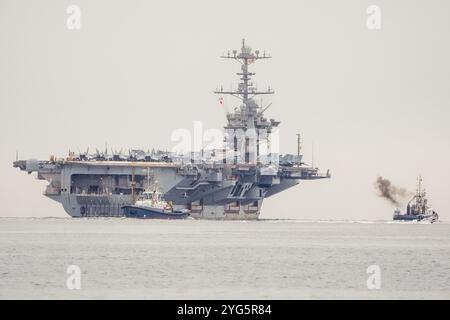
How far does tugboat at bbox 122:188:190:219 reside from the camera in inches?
4218

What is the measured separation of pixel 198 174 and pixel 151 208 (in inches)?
197

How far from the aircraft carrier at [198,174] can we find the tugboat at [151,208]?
3.29ft

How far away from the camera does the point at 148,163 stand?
359ft

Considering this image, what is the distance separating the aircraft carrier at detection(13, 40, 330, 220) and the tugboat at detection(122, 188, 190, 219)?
3.29 ft

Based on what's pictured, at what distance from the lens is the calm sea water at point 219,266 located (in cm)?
4253

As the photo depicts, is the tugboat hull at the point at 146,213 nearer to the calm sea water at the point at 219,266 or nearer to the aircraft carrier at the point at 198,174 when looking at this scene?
the aircraft carrier at the point at 198,174

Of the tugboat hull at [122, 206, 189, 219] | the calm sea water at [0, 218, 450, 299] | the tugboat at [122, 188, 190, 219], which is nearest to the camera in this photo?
the calm sea water at [0, 218, 450, 299]

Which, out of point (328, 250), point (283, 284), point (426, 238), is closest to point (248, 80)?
point (426, 238)

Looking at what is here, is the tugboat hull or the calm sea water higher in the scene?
the tugboat hull

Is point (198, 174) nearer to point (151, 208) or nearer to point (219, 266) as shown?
point (151, 208)

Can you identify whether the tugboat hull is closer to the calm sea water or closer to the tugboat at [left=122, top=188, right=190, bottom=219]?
the tugboat at [left=122, top=188, right=190, bottom=219]

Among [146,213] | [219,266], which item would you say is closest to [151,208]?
[146,213]

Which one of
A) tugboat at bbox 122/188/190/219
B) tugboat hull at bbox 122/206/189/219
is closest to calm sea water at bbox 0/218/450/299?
tugboat at bbox 122/188/190/219
